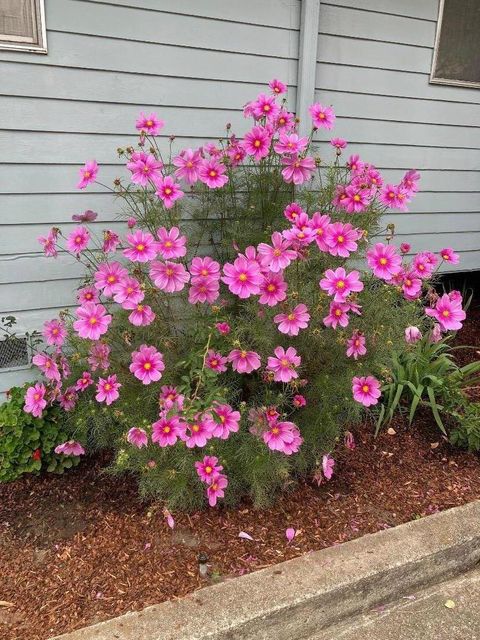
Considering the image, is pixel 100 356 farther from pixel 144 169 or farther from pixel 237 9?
pixel 237 9

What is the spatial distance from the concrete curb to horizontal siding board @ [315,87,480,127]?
7.43 ft

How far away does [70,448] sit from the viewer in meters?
2.44

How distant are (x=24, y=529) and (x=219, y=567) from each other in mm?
842

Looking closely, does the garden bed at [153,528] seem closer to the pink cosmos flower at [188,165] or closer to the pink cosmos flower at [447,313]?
the pink cosmos flower at [447,313]

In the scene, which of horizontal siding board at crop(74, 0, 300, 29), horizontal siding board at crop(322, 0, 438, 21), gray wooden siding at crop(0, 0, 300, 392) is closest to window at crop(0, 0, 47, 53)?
gray wooden siding at crop(0, 0, 300, 392)

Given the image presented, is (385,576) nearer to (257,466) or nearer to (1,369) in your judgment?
(257,466)

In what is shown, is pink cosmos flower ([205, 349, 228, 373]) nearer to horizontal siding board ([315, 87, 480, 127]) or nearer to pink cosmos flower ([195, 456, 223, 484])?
pink cosmos flower ([195, 456, 223, 484])

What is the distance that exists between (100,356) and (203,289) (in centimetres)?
52

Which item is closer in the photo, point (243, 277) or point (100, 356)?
point (243, 277)

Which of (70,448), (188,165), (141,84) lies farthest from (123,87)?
(70,448)

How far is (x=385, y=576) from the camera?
2.03m

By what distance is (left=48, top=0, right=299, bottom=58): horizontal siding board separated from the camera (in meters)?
2.44

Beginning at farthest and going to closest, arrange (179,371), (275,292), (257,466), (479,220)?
(479,220), (179,371), (257,466), (275,292)

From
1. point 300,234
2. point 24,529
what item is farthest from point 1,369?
point 300,234
